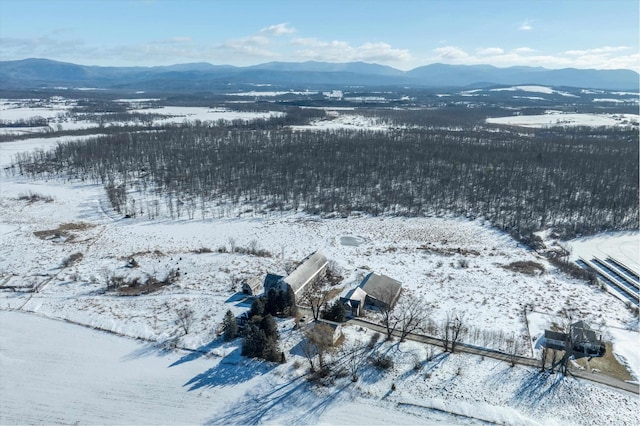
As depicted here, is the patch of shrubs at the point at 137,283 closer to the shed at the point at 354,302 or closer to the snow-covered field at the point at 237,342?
the snow-covered field at the point at 237,342

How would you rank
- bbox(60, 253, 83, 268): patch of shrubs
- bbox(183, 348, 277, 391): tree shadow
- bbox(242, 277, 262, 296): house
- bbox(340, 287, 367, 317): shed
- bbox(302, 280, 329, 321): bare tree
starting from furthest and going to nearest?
bbox(60, 253, 83, 268): patch of shrubs, bbox(242, 277, 262, 296): house, bbox(340, 287, 367, 317): shed, bbox(302, 280, 329, 321): bare tree, bbox(183, 348, 277, 391): tree shadow

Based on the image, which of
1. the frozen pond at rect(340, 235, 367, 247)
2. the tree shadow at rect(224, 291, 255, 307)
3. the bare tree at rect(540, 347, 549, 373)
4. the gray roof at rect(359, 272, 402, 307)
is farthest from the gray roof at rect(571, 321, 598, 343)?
the frozen pond at rect(340, 235, 367, 247)

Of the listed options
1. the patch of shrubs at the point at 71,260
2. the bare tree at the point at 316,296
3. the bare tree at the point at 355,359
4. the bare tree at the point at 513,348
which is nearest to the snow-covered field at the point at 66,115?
the patch of shrubs at the point at 71,260

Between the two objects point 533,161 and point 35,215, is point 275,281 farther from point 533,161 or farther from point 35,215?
point 533,161

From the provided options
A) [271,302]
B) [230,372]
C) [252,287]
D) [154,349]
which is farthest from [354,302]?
[154,349]

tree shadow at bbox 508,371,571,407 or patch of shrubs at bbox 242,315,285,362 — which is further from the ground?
patch of shrubs at bbox 242,315,285,362

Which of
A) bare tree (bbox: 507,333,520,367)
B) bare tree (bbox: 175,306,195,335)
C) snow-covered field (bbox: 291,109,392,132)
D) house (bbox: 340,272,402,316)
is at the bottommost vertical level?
bare tree (bbox: 507,333,520,367)

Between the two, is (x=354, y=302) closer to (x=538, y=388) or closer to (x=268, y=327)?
(x=268, y=327)

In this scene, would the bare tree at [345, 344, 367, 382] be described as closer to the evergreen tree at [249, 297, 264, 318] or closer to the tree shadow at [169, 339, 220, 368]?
the evergreen tree at [249, 297, 264, 318]
